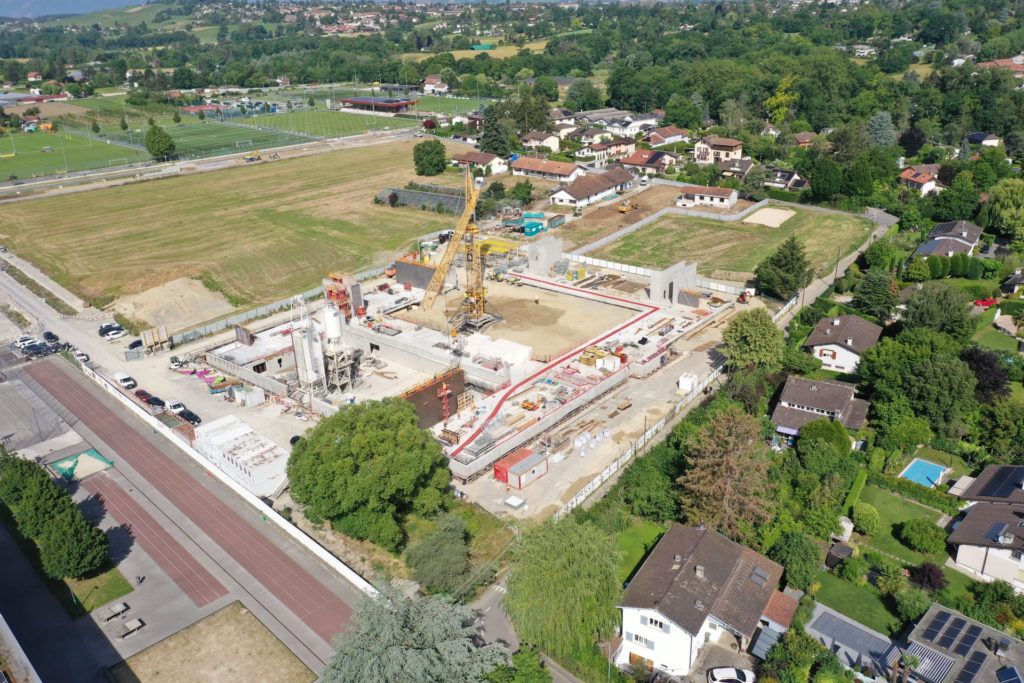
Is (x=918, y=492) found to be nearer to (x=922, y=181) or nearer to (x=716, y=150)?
(x=922, y=181)

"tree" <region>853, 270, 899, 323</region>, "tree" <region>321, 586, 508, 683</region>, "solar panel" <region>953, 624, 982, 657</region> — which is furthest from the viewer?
"tree" <region>853, 270, 899, 323</region>

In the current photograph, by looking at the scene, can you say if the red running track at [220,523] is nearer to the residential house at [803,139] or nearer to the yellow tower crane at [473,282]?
the yellow tower crane at [473,282]

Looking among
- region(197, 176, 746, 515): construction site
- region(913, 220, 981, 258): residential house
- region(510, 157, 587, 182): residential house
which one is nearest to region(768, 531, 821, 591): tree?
region(197, 176, 746, 515): construction site

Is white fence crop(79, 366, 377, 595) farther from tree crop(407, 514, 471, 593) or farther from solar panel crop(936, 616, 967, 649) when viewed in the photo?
solar panel crop(936, 616, 967, 649)

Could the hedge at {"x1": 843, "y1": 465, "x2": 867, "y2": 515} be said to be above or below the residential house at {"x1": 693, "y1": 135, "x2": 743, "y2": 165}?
below

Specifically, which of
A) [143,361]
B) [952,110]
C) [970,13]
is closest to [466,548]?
[143,361]

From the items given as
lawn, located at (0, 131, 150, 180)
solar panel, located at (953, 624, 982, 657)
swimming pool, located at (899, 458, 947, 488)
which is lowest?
swimming pool, located at (899, 458, 947, 488)

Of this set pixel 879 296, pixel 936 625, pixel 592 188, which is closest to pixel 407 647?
pixel 936 625

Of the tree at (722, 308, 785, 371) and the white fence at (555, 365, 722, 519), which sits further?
the tree at (722, 308, 785, 371)
